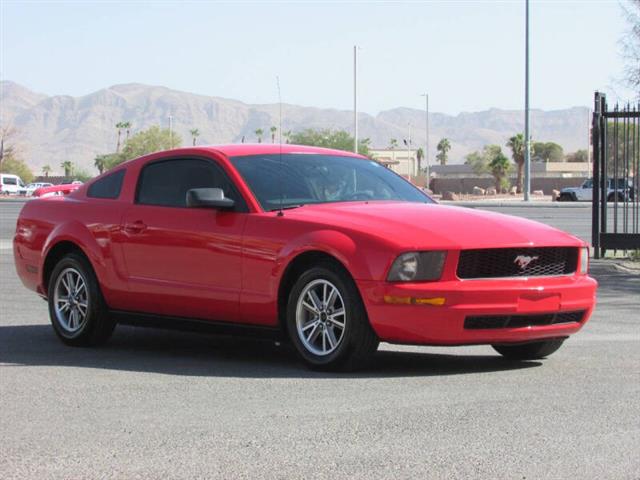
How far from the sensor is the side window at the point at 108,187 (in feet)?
33.6

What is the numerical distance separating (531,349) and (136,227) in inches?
124

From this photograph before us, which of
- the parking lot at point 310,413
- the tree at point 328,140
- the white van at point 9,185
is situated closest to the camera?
the parking lot at point 310,413

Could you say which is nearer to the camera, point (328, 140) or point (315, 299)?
point (315, 299)

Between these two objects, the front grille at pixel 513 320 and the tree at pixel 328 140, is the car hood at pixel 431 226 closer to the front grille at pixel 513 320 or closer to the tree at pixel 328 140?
the front grille at pixel 513 320

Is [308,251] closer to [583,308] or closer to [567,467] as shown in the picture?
[583,308]

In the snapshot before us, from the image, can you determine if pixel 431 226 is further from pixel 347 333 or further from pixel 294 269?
pixel 294 269

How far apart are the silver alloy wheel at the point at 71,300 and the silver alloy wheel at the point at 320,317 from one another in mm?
2269

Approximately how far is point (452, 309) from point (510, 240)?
0.66 m

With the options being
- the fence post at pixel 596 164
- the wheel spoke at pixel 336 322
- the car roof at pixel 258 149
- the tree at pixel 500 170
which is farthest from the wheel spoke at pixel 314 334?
the tree at pixel 500 170

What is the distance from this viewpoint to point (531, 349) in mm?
9016

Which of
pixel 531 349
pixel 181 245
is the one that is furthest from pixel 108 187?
pixel 531 349

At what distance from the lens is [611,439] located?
20.3 ft

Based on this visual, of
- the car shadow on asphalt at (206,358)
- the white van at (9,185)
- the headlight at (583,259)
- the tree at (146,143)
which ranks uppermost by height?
the tree at (146,143)

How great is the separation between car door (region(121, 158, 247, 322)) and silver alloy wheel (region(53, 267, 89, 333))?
56 cm
